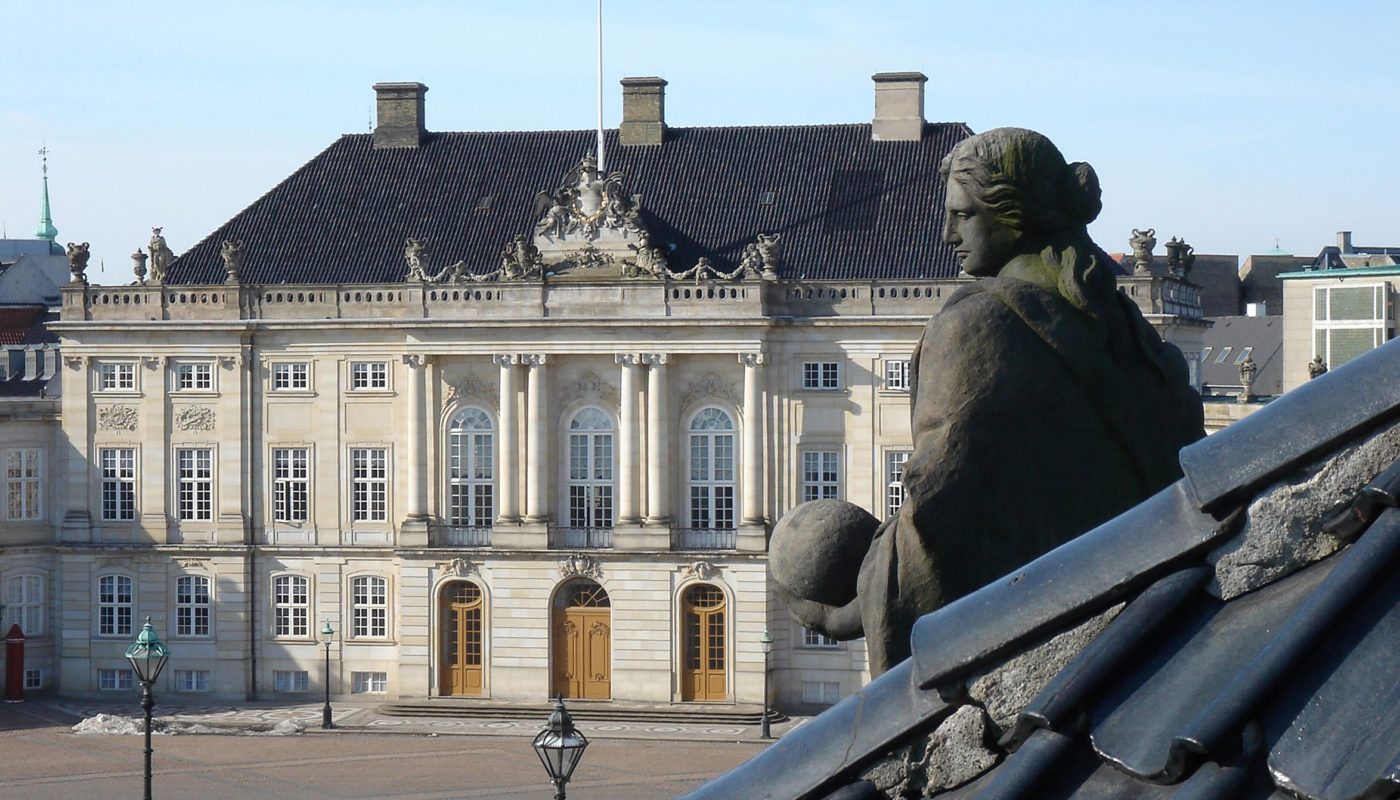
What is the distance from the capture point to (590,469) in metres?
61.3

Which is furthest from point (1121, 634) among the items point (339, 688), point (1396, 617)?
point (339, 688)

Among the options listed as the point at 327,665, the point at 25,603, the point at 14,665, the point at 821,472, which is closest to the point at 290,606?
the point at 327,665

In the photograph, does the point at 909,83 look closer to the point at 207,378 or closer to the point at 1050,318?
the point at 207,378

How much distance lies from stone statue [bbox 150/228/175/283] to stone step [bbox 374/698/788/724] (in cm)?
1197

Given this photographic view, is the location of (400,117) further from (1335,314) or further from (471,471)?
(1335,314)

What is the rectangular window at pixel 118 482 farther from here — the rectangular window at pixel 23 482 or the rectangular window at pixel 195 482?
the rectangular window at pixel 23 482

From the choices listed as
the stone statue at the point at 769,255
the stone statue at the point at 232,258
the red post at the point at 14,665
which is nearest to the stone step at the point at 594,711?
the red post at the point at 14,665

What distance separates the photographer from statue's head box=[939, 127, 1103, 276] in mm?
6289

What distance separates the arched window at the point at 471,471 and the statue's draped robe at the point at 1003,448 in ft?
183

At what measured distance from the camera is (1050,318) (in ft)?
20.0

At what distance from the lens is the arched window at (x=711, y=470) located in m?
60.7

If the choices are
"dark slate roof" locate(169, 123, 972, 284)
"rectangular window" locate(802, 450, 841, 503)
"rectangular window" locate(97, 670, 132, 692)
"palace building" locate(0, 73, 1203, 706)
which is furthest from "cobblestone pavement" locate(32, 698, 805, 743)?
"dark slate roof" locate(169, 123, 972, 284)

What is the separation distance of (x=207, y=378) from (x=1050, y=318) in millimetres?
58557

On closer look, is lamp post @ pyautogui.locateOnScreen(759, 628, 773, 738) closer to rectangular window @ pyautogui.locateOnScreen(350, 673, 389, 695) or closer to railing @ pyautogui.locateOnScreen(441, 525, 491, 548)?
railing @ pyautogui.locateOnScreen(441, 525, 491, 548)
